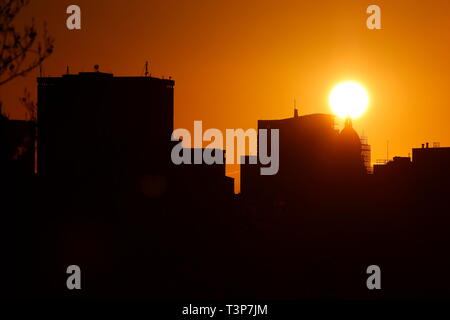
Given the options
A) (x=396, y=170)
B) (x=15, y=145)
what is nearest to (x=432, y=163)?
(x=396, y=170)

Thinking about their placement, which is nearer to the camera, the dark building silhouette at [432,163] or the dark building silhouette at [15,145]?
the dark building silhouette at [15,145]

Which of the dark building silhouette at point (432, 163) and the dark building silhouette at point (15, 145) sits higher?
the dark building silhouette at point (432, 163)

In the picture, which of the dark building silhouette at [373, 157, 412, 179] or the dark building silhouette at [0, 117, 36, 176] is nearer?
the dark building silhouette at [0, 117, 36, 176]

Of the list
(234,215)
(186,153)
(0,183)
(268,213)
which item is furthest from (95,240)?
(186,153)

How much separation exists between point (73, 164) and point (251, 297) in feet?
427

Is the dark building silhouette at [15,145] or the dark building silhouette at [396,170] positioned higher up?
the dark building silhouette at [396,170]

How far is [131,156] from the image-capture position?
175625 mm

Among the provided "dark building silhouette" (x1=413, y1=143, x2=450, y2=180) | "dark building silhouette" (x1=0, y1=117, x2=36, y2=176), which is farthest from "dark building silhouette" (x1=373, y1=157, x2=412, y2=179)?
"dark building silhouette" (x1=0, y1=117, x2=36, y2=176)

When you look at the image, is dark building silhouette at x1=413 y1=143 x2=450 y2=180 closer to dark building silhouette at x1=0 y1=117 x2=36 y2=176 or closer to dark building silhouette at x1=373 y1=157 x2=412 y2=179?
dark building silhouette at x1=373 y1=157 x2=412 y2=179

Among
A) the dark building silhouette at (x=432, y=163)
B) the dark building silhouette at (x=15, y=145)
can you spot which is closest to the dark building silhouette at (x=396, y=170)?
the dark building silhouette at (x=432, y=163)

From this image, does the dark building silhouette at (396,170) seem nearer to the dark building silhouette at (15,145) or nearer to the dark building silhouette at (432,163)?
the dark building silhouette at (432,163)

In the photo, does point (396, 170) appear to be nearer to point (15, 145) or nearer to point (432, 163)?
point (432, 163)
